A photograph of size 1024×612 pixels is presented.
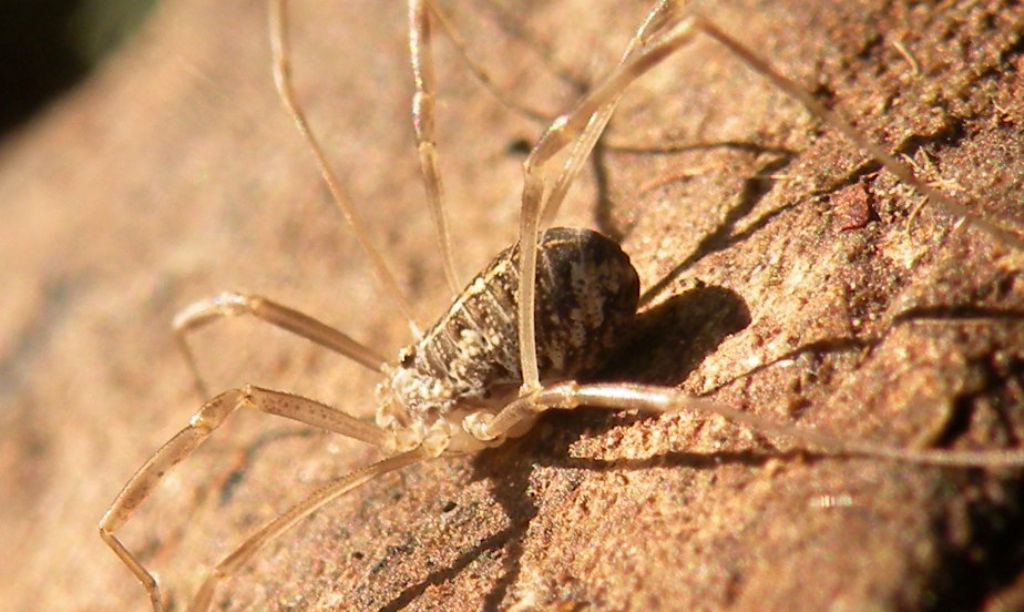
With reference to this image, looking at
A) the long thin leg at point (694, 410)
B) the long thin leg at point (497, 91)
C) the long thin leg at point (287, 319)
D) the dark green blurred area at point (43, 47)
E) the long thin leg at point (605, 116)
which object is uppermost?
the dark green blurred area at point (43, 47)

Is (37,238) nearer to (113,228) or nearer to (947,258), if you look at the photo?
(113,228)

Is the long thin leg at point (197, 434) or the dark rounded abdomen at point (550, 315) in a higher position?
the long thin leg at point (197, 434)

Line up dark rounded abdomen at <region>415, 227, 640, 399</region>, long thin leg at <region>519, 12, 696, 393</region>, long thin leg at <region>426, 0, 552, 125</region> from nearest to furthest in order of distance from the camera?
long thin leg at <region>519, 12, 696, 393</region>, dark rounded abdomen at <region>415, 227, 640, 399</region>, long thin leg at <region>426, 0, 552, 125</region>

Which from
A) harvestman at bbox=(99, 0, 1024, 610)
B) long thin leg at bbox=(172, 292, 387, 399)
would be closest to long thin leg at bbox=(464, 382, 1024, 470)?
harvestman at bbox=(99, 0, 1024, 610)

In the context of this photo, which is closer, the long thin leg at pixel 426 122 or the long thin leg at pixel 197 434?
the long thin leg at pixel 197 434

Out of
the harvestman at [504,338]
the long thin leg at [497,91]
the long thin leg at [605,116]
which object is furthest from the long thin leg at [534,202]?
the long thin leg at [497,91]

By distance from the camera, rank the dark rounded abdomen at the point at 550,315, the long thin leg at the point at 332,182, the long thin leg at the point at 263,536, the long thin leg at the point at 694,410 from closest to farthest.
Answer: the long thin leg at the point at 694,410, the dark rounded abdomen at the point at 550,315, the long thin leg at the point at 263,536, the long thin leg at the point at 332,182

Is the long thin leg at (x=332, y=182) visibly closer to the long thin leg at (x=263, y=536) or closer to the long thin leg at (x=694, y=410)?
the long thin leg at (x=694, y=410)

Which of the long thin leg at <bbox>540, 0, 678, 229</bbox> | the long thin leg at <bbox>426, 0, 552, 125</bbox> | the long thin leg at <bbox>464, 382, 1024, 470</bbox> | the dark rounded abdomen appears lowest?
the long thin leg at <bbox>464, 382, 1024, 470</bbox>

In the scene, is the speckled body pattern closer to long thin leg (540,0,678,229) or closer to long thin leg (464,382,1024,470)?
long thin leg (464,382,1024,470)
